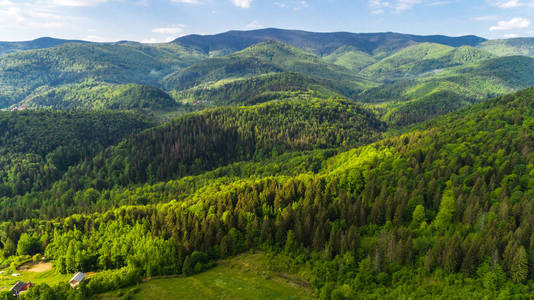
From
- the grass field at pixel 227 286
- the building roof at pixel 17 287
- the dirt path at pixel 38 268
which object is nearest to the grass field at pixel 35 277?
the dirt path at pixel 38 268

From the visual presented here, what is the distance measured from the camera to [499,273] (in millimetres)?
65000

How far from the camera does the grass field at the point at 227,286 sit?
77.8m

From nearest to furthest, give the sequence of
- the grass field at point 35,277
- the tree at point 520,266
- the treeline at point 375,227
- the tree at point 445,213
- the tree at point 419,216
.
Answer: the tree at point 520,266, the treeline at point 375,227, the tree at point 445,213, the tree at point 419,216, the grass field at point 35,277

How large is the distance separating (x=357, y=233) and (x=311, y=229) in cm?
1543

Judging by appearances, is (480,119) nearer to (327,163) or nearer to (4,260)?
(327,163)

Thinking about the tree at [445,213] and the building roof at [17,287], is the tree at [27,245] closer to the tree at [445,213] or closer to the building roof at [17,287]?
the building roof at [17,287]

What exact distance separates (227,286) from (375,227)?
53079 millimetres

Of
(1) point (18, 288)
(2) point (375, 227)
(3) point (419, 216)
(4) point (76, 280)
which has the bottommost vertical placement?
(1) point (18, 288)

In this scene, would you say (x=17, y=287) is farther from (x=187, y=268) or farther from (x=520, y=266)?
(x=520, y=266)

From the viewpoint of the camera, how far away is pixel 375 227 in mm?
94312

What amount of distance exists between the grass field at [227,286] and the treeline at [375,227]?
15.8 feet

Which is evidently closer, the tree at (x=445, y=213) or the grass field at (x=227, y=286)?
the grass field at (x=227, y=286)

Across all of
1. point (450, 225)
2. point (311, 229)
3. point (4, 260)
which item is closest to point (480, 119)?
point (450, 225)

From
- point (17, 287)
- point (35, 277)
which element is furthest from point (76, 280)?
point (35, 277)
